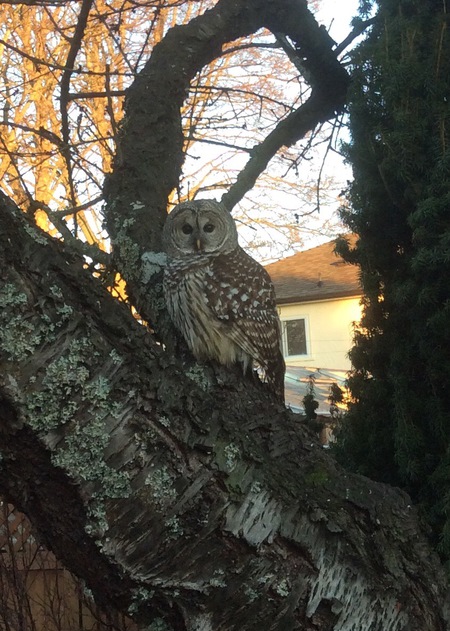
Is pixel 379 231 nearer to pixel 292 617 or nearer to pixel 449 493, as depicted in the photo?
pixel 449 493

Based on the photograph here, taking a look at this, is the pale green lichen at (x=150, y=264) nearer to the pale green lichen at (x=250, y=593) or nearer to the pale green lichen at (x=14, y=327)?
the pale green lichen at (x=14, y=327)

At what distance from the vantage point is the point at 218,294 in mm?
3240

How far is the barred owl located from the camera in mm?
3078

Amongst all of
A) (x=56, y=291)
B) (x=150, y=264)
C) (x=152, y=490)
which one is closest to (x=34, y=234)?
(x=56, y=291)

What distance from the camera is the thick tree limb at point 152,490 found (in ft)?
4.42

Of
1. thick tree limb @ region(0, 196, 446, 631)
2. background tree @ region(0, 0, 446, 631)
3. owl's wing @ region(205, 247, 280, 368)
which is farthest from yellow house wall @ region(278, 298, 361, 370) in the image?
thick tree limb @ region(0, 196, 446, 631)

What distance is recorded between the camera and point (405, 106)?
2.91 metres

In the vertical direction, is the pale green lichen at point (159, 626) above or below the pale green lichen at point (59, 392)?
below

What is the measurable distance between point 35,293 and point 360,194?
2.15 m

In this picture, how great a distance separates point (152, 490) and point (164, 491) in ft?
0.10

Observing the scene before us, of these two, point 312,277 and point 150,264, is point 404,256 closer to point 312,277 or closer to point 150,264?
point 150,264

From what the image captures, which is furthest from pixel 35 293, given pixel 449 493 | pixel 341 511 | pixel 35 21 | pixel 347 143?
pixel 35 21

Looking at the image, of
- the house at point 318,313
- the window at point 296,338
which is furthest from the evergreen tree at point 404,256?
the window at point 296,338

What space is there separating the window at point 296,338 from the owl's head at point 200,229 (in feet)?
48.8
